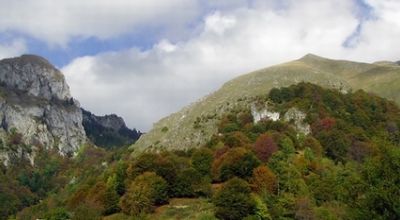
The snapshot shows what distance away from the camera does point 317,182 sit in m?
99.2

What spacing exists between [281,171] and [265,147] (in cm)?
1479

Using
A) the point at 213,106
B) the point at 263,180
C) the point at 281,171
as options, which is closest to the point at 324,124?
the point at 281,171

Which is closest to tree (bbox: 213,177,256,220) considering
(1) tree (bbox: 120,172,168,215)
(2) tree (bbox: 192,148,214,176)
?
(1) tree (bbox: 120,172,168,215)

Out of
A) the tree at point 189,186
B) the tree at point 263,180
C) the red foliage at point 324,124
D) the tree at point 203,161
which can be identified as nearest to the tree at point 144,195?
the tree at point 189,186

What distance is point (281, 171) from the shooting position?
3994 inches

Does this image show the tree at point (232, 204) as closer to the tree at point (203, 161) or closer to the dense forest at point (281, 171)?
the dense forest at point (281, 171)

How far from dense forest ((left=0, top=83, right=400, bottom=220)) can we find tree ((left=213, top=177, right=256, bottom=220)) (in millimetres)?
151

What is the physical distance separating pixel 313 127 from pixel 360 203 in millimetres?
90416

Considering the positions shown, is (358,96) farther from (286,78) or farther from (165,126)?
(165,126)

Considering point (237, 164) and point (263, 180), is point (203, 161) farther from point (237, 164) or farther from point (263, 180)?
point (263, 180)

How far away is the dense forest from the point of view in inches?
1841

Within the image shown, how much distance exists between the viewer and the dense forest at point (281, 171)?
153 feet

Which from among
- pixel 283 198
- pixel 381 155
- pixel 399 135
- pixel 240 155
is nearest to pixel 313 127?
pixel 399 135

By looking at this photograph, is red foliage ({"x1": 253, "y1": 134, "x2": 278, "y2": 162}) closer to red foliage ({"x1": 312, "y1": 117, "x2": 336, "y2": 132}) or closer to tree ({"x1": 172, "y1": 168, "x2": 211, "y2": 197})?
tree ({"x1": 172, "y1": 168, "x2": 211, "y2": 197})
